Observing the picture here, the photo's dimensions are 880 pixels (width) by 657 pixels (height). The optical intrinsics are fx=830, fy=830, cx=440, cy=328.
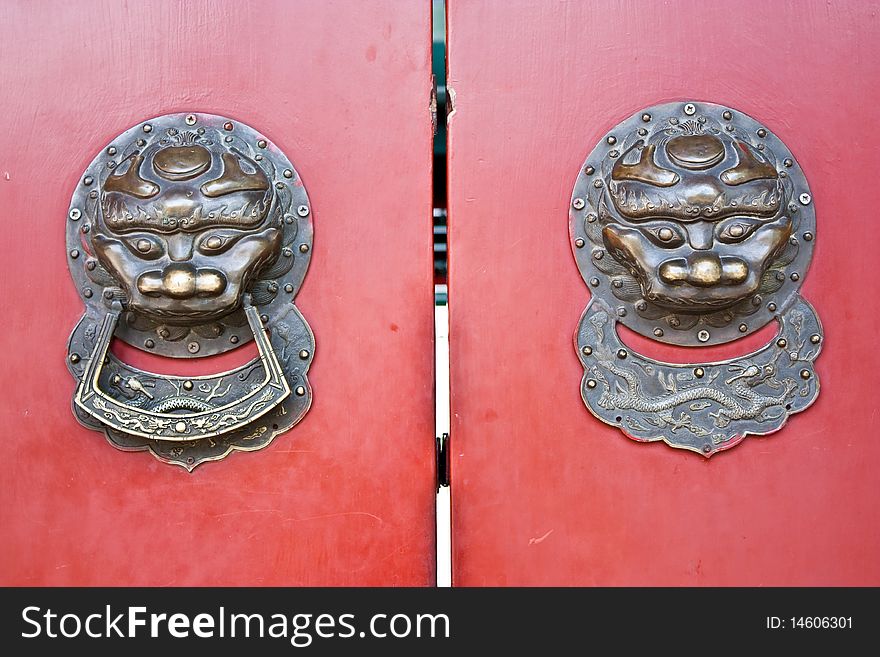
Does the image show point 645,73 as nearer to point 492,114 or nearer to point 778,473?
point 492,114

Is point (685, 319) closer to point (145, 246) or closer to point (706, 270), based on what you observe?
point (706, 270)

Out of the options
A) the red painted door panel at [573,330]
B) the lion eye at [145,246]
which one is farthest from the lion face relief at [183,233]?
the red painted door panel at [573,330]

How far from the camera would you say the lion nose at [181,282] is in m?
0.81

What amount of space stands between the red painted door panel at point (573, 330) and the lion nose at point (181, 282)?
0.81 feet

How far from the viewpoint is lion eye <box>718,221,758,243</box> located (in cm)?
82

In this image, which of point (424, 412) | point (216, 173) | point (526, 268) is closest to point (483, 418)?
point (424, 412)

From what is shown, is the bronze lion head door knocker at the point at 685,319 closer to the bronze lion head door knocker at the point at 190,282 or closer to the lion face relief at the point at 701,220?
the lion face relief at the point at 701,220

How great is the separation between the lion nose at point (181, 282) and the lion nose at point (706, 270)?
0.45 metres

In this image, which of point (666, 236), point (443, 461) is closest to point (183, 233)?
point (443, 461)

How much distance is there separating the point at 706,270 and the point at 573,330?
150mm

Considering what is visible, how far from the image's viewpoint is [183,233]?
0.82m

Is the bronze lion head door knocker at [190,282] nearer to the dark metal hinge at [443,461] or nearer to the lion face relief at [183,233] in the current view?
the lion face relief at [183,233]

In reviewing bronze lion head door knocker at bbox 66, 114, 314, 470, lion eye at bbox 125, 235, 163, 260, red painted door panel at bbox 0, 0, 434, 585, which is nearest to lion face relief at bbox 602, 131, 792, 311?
red painted door panel at bbox 0, 0, 434, 585

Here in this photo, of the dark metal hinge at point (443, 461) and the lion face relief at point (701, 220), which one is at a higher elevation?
the lion face relief at point (701, 220)
